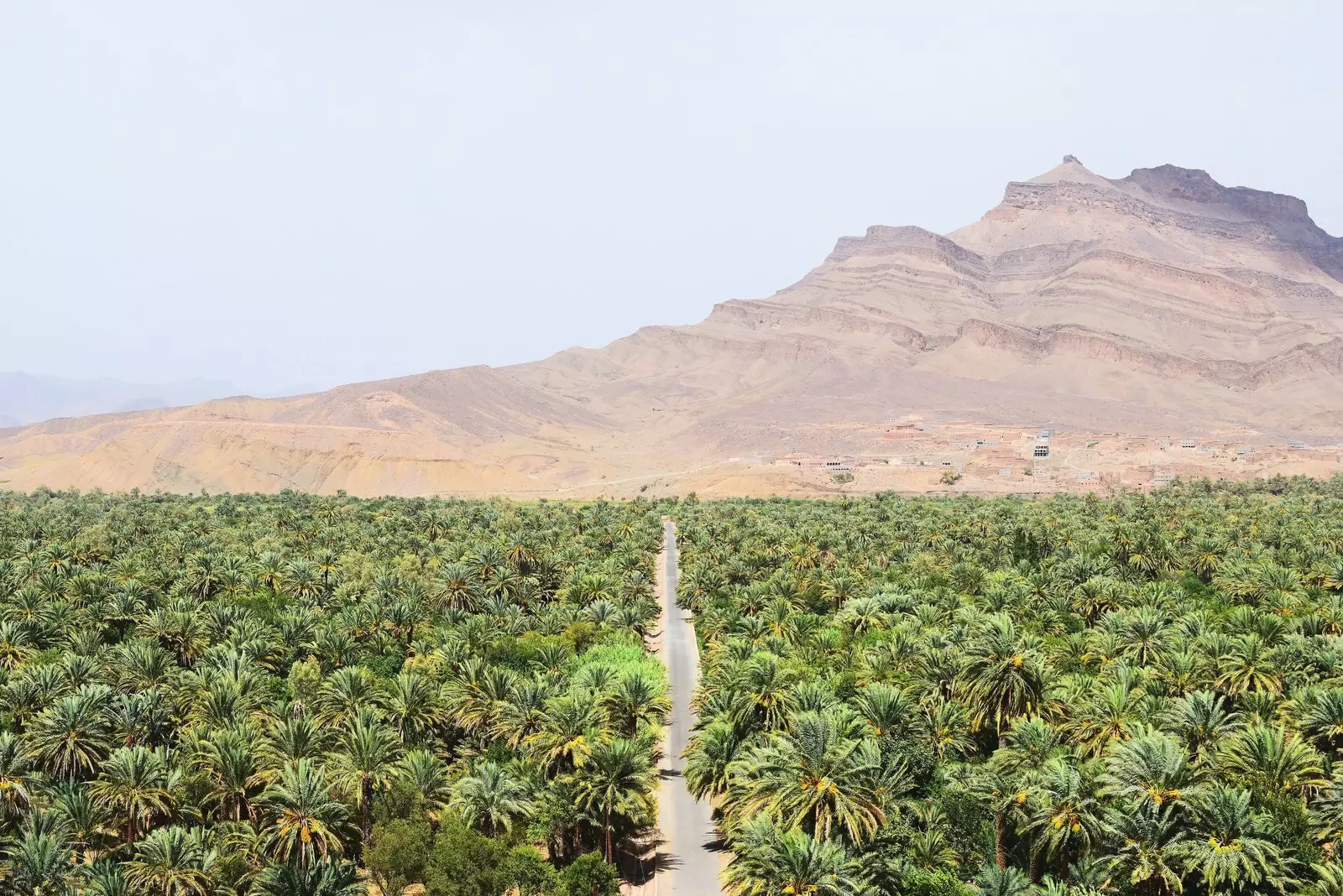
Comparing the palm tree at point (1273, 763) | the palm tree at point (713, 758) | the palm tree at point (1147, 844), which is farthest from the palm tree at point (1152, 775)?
the palm tree at point (713, 758)

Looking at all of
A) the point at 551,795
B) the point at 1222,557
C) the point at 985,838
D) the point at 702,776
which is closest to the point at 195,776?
the point at 551,795

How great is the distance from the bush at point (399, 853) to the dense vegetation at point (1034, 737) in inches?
441

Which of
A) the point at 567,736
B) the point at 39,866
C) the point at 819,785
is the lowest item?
the point at 39,866

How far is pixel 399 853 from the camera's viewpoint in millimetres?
33875

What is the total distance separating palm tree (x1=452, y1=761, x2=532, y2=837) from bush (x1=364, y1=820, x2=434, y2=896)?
1891 mm

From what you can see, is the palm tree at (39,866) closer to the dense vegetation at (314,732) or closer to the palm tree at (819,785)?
the dense vegetation at (314,732)

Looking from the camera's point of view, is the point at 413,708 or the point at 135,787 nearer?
the point at 135,787

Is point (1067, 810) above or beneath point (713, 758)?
above

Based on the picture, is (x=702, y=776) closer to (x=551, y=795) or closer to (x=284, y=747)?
(x=551, y=795)

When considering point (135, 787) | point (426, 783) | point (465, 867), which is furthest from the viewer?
point (426, 783)

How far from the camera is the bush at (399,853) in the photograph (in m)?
33.9

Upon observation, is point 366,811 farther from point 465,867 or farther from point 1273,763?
point 1273,763

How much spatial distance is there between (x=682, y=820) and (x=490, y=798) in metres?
11.0

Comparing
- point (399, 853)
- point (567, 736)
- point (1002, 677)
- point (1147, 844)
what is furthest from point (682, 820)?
point (1147, 844)
